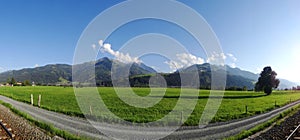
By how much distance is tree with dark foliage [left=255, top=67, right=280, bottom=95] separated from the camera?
87.0 m

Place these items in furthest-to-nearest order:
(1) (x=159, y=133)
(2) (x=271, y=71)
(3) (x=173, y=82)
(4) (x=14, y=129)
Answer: (3) (x=173, y=82) < (2) (x=271, y=71) < (1) (x=159, y=133) < (4) (x=14, y=129)

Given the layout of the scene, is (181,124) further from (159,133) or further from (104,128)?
(104,128)

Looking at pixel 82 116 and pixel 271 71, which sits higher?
pixel 271 71

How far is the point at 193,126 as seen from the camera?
23.1 meters

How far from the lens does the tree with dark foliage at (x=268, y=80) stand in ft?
285

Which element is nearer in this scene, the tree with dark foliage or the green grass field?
the green grass field

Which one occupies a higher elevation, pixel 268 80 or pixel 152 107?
pixel 268 80

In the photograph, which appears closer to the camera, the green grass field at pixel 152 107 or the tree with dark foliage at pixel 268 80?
the green grass field at pixel 152 107

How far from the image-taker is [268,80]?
87.6m

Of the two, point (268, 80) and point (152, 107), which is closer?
point (152, 107)

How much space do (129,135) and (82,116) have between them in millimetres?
10034

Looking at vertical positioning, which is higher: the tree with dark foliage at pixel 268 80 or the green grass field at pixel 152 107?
the tree with dark foliage at pixel 268 80

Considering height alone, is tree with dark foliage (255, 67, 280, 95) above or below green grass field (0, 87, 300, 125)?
above

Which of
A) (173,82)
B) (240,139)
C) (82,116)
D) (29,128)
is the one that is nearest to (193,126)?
(240,139)
